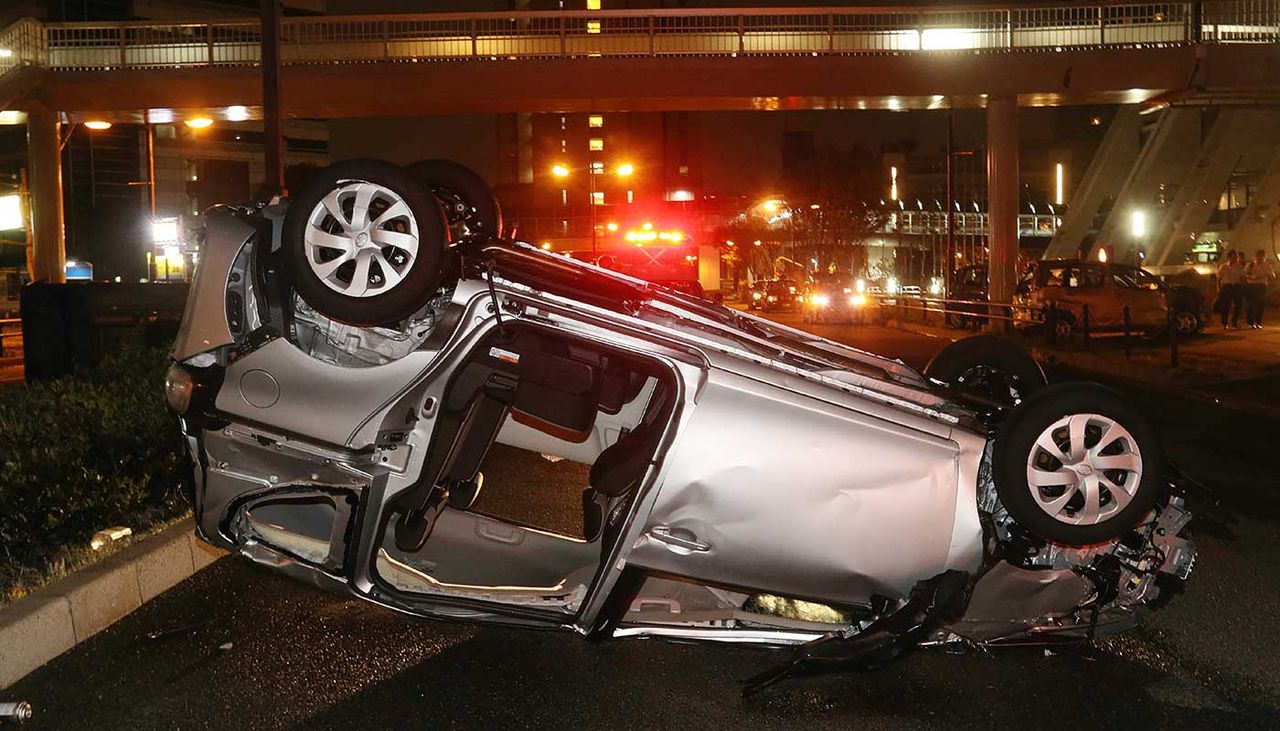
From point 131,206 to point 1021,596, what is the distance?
69180 mm

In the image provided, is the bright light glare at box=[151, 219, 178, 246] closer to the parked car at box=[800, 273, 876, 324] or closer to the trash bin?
the trash bin

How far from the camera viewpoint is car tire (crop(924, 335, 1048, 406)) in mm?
6500

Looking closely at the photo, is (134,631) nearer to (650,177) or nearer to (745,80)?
(745,80)

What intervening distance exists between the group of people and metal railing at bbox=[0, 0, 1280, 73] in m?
6.80

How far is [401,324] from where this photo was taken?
535 centimetres

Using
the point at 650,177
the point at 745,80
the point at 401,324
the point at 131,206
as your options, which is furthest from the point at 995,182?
the point at 650,177

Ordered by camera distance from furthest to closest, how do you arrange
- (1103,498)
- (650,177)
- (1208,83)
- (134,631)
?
(650,177), (1208,83), (134,631), (1103,498)

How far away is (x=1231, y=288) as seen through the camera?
25750mm

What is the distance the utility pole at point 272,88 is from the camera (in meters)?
15.3

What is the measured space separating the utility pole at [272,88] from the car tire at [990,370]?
1041 cm

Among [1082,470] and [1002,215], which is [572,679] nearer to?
[1082,470]

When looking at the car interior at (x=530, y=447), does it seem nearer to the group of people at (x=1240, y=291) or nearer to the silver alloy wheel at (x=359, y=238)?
the silver alloy wheel at (x=359, y=238)

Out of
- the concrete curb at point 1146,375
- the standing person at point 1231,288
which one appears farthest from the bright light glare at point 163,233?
the standing person at point 1231,288

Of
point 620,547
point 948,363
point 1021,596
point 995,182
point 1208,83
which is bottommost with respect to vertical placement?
point 1021,596
